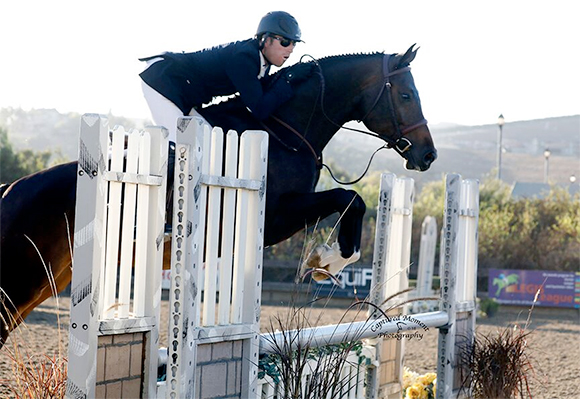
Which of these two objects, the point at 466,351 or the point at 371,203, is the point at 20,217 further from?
the point at 371,203

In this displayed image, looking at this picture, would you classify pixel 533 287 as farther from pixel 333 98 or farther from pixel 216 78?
pixel 216 78

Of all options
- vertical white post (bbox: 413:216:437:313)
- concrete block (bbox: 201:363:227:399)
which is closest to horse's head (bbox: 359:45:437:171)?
concrete block (bbox: 201:363:227:399)

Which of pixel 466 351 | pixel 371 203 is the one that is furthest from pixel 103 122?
pixel 371 203

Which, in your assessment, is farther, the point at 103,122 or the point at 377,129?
the point at 377,129

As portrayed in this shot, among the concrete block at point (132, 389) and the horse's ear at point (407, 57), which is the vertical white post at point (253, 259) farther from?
the horse's ear at point (407, 57)

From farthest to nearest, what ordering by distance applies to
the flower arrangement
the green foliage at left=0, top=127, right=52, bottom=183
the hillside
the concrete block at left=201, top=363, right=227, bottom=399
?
the hillside
the green foliage at left=0, top=127, right=52, bottom=183
the flower arrangement
the concrete block at left=201, top=363, right=227, bottom=399

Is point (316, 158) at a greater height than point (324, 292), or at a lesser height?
greater

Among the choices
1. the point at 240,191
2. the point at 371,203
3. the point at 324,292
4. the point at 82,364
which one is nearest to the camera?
the point at 82,364

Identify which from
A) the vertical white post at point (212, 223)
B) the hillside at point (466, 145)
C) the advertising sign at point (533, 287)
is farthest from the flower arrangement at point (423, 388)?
the hillside at point (466, 145)

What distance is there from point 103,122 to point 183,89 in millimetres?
1504

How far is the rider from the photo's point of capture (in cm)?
367

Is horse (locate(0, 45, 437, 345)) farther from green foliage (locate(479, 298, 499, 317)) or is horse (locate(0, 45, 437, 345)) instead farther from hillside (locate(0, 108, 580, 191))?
hillside (locate(0, 108, 580, 191))

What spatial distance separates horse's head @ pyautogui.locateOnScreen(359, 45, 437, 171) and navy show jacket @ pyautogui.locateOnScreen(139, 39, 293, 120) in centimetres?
44

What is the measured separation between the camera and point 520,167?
90250 millimetres
